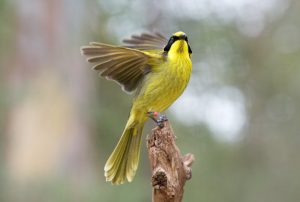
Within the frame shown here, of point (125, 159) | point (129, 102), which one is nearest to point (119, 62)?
point (125, 159)

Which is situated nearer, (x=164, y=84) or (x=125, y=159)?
(x=164, y=84)

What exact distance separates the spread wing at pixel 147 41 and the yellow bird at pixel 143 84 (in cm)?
Answer: 51

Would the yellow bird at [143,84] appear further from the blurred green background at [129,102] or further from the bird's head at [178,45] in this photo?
the blurred green background at [129,102]

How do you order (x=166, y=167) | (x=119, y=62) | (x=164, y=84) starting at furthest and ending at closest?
1. (x=164, y=84)
2. (x=119, y=62)
3. (x=166, y=167)

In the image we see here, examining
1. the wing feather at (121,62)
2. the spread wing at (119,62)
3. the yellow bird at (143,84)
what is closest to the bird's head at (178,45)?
the yellow bird at (143,84)

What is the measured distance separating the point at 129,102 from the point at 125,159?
8403mm

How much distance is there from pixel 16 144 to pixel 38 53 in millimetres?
1460

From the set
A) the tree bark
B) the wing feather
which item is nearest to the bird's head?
the wing feather

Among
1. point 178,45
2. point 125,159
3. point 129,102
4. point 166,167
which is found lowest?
point 166,167

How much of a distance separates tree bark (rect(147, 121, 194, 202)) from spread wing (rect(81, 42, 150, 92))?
2.47 ft

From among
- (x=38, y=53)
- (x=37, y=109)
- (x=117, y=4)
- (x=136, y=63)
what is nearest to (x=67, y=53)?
(x=38, y=53)

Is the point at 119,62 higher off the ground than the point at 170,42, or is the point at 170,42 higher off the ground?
the point at 170,42

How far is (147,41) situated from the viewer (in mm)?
5754

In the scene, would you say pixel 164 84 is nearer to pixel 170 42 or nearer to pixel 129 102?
pixel 170 42
